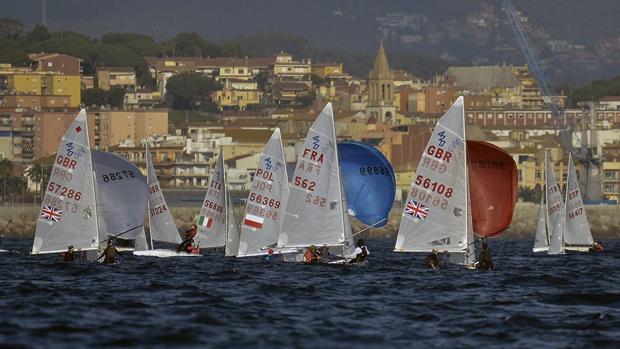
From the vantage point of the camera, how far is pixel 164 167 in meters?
148

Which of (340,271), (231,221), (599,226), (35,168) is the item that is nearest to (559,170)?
(599,226)

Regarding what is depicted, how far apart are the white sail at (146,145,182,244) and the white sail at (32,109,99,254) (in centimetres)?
893

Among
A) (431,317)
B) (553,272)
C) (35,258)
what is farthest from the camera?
(35,258)

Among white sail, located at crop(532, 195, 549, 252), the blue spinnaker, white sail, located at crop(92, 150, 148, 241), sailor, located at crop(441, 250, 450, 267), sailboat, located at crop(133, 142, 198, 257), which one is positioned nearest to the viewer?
sailor, located at crop(441, 250, 450, 267)

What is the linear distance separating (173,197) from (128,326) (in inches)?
4056

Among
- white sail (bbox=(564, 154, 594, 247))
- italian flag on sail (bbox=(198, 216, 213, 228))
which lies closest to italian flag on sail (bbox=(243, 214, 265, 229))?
italian flag on sail (bbox=(198, 216, 213, 228))

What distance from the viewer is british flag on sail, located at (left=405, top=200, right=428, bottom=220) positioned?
42.2m

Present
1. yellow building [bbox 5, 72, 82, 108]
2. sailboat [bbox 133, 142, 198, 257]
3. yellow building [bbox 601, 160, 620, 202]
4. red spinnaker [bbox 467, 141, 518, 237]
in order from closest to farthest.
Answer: red spinnaker [bbox 467, 141, 518, 237] < sailboat [bbox 133, 142, 198, 257] < yellow building [bbox 601, 160, 620, 202] < yellow building [bbox 5, 72, 82, 108]

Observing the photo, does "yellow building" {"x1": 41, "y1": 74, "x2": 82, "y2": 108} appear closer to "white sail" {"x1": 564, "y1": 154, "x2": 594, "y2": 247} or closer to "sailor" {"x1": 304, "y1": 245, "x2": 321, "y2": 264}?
"white sail" {"x1": 564, "y1": 154, "x2": 594, "y2": 247}

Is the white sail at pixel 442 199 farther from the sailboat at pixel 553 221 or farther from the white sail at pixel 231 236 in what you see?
the sailboat at pixel 553 221

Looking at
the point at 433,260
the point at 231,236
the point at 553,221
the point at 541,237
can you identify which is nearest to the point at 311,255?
the point at 433,260

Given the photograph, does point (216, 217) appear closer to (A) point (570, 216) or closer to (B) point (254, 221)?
(B) point (254, 221)

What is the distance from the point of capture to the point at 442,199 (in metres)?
42.0

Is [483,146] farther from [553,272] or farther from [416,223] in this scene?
[553,272]
